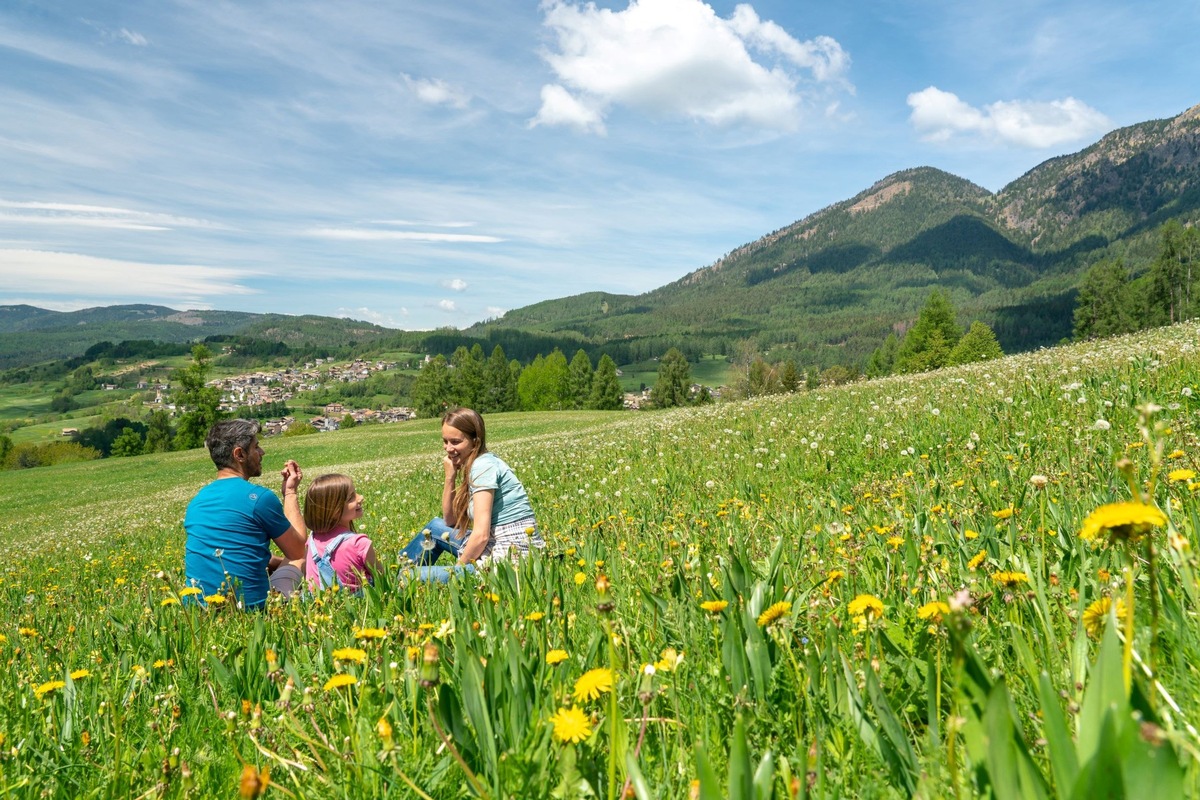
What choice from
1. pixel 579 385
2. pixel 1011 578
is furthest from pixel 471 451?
pixel 579 385

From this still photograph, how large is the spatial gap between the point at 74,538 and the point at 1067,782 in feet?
71.4

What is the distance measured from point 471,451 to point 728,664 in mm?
5347

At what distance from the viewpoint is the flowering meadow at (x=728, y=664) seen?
4.20 ft

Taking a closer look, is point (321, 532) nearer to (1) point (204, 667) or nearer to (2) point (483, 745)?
(1) point (204, 667)

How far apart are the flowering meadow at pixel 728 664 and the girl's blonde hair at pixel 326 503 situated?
63.8 inches

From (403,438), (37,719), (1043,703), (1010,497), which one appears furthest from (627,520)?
(403,438)

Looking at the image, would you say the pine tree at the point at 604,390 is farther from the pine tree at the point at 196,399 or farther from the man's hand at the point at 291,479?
the man's hand at the point at 291,479

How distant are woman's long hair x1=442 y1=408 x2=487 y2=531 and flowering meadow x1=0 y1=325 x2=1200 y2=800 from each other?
4.53ft

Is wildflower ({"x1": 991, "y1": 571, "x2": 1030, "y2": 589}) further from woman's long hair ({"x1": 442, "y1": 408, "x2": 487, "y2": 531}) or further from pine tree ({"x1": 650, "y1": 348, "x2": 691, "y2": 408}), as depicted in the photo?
pine tree ({"x1": 650, "y1": 348, "x2": 691, "y2": 408})

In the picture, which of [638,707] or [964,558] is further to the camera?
[964,558]

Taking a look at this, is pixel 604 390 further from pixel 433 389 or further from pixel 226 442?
pixel 226 442

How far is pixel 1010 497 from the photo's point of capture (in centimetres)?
438

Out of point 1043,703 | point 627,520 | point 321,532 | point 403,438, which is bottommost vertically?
point 403,438

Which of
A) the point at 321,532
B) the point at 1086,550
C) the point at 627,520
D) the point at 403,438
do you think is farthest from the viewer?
the point at 403,438
